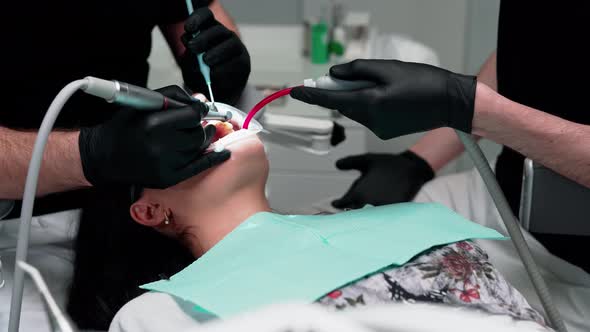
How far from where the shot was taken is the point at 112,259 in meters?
1.52

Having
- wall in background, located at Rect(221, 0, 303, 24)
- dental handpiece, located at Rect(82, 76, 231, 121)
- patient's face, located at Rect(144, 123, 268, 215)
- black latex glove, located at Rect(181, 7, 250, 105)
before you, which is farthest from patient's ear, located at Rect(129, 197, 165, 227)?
wall in background, located at Rect(221, 0, 303, 24)

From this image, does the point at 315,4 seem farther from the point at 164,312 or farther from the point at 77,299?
the point at 164,312

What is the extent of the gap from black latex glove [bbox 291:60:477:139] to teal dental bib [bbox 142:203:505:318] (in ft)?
0.65

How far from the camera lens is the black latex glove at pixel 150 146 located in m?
1.21

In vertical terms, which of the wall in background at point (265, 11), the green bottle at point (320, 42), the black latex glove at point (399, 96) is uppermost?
the black latex glove at point (399, 96)

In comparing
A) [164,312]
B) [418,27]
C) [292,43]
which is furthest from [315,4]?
[164,312]

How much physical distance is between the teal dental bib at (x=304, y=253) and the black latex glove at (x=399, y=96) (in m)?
0.20

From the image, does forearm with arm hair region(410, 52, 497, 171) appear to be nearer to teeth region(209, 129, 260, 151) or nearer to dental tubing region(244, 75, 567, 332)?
dental tubing region(244, 75, 567, 332)

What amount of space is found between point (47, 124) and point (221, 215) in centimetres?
51

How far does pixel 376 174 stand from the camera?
5.91 feet

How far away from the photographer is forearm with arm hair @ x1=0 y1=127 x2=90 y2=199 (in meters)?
1.35

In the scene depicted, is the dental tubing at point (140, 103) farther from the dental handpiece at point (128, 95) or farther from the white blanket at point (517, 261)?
the white blanket at point (517, 261)

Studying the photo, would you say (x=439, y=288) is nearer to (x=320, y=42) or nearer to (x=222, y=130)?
(x=222, y=130)

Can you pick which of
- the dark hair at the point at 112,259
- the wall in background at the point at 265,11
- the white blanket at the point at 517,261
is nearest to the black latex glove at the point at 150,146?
the dark hair at the point at 112,259
